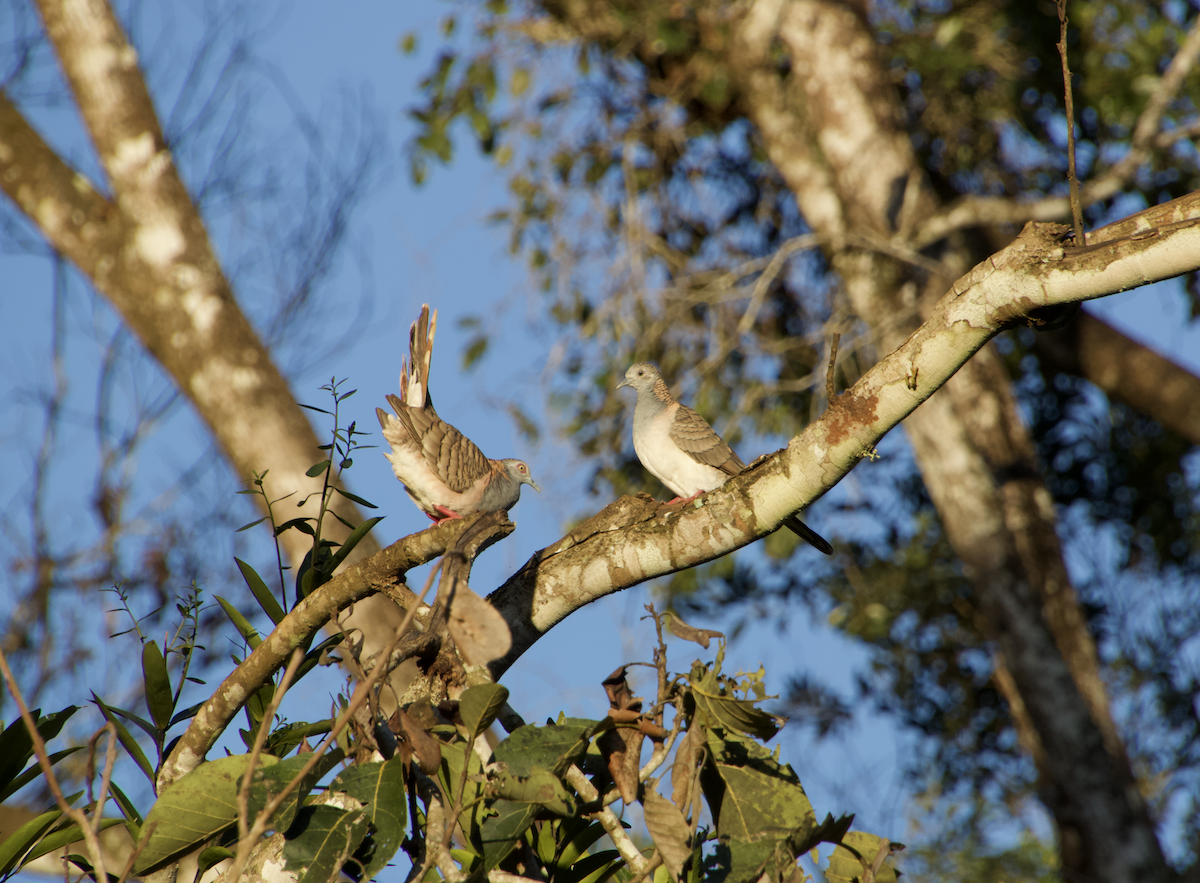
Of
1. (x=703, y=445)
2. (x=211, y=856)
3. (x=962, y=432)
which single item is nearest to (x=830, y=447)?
(x=211, y=856)

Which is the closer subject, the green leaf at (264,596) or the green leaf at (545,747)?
the green leaf at (545,747)

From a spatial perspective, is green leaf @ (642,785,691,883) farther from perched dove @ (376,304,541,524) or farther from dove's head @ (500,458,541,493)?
dove's head @ (500,458,541,493)

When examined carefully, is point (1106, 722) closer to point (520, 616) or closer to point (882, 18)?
point (520, 616)

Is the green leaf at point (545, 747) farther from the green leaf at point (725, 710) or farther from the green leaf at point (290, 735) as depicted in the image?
the green leaf at point (290, 735)

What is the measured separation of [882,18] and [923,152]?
120cm

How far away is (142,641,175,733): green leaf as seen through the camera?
7.48ft

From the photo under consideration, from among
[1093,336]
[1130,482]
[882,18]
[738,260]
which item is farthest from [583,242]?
[1130,482]

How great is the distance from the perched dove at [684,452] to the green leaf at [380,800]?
234 centimetres

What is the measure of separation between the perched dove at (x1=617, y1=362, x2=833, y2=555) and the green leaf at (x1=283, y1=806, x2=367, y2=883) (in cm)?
241

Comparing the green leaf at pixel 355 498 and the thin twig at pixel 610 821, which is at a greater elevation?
the green leaf at pixel 355 498

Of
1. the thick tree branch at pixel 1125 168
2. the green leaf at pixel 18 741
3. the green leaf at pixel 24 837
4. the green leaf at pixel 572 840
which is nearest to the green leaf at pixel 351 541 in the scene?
the green leaf at pixel 18 741

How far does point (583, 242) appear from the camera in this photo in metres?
7.53

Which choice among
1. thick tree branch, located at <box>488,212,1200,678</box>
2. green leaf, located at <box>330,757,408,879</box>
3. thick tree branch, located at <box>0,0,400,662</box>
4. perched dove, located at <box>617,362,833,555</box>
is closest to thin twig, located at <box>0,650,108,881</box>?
green leaf, located at <box>330,757,408,879</box>

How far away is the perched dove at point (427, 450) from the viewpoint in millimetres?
3418
